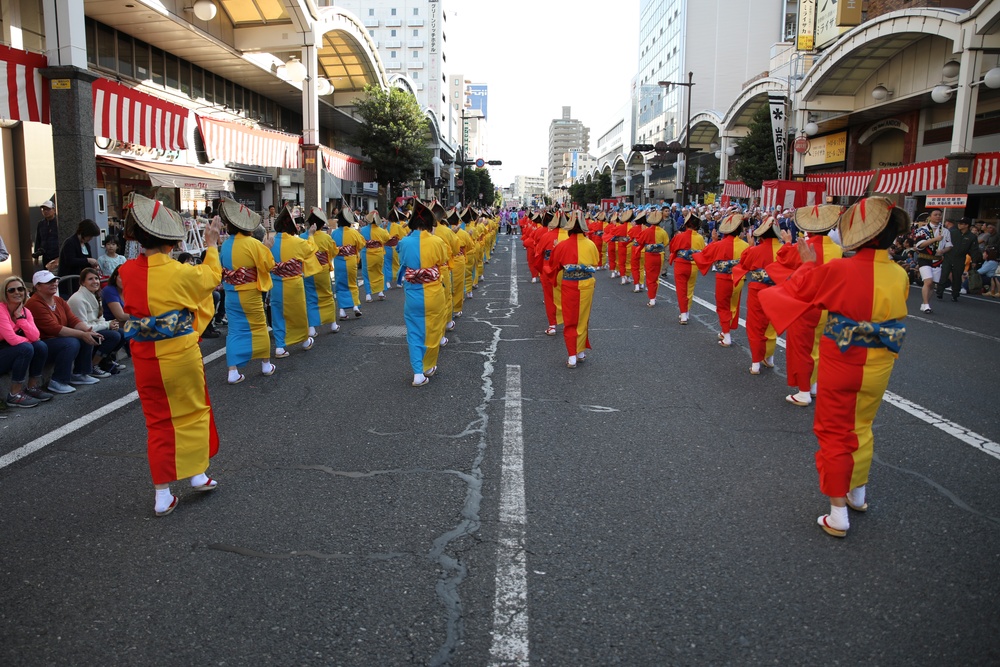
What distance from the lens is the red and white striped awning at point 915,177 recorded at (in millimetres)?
19734

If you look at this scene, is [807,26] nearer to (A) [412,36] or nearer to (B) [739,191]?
(B) [739,191]

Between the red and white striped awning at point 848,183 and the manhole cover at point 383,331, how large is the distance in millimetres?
18315

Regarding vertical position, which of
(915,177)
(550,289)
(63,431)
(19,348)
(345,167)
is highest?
(345,167)

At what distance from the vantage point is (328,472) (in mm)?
4605

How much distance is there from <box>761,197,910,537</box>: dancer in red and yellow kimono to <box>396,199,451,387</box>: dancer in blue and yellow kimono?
161 inches

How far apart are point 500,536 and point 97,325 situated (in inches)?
226

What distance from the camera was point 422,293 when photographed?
7.13 m

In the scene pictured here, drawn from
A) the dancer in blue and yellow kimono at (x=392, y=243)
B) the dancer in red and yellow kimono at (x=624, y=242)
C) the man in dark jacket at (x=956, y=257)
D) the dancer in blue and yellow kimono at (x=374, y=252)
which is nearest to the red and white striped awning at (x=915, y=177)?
the man in dark jacket at (x=956, y=257)

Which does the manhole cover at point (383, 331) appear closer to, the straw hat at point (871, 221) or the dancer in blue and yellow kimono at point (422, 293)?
the dancer in blue and yellow kimono at point (422, 293)

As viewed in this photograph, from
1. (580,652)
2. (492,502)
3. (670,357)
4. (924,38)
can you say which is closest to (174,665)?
(580,652)

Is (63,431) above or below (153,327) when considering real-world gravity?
below

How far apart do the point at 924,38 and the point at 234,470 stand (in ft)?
90.8

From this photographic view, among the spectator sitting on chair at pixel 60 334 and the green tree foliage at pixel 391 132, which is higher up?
the green tree foliage at pixel 391 132

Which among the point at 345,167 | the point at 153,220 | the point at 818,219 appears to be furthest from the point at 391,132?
the point at 153,220
